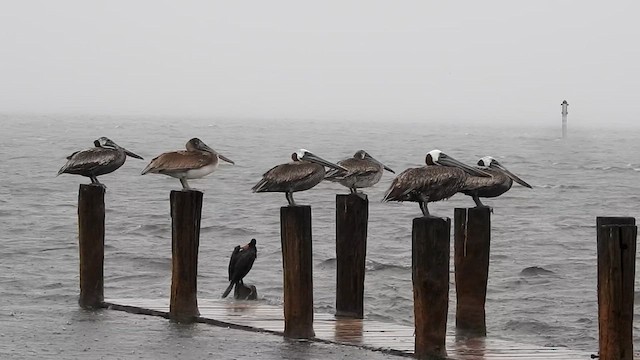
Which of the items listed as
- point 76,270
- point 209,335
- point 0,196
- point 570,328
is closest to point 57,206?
point 0,196

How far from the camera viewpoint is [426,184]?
38.1 feet

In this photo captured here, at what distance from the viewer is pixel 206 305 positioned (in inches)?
545

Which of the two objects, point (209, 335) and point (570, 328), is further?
point (570, 328)

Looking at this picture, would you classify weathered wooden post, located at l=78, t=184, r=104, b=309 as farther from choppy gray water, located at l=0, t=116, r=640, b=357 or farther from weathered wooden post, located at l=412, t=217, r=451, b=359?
weathered wooden post, located at l=412, t=217, r=451, b=359

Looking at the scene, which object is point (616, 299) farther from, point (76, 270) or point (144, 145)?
point (144, 145)

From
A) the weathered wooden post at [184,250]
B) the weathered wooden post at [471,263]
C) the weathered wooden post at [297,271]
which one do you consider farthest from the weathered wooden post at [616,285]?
the weathered wooden post at [184,250]

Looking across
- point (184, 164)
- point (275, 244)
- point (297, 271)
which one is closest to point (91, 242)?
point (184, 164)

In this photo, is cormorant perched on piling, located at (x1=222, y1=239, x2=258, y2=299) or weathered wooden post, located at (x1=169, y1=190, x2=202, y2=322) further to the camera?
cormorant perched on piling, located at (x1=222, y1=239, x2=258, y2=299)

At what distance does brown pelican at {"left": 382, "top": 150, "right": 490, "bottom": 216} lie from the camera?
38.0 ft

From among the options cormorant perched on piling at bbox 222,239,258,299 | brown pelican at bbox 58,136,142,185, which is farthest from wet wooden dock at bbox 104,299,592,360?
brown pelican at bbox 58,136,142,185

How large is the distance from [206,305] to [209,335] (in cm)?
153

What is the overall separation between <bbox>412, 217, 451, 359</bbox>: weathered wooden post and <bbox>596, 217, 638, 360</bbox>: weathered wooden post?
136 cm

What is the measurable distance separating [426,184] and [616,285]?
212cm

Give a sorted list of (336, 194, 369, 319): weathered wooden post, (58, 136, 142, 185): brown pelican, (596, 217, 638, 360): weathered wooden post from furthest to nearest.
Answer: (58, 136, 142, 185): brown pelican → (336, 194, 369, 319): weathered wooden post → (596, 217, 638, 360): weathered wooden post
